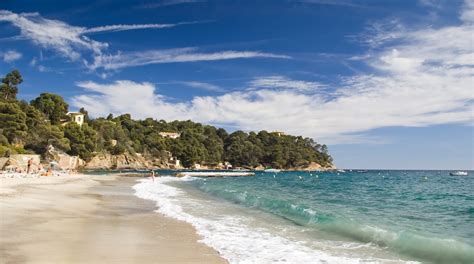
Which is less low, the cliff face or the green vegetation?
the green vegetation

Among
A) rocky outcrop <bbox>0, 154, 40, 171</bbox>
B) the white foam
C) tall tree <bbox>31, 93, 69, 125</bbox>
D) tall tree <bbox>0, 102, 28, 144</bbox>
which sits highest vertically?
tall tree <bbox>31, 93, 69, 125</bbox>

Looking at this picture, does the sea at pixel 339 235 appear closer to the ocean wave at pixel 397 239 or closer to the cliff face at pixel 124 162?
the ocean wave at pixel 397 239

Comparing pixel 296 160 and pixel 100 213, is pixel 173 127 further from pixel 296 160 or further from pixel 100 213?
pixel 100 213

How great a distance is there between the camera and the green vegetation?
73.1 metres

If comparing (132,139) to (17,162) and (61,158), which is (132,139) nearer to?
(61,158)

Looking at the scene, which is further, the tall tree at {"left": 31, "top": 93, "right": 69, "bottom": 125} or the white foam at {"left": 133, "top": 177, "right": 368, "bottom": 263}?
the tall tree at {"left": 31, "top": 93, "right": 69, "bottom": 125}

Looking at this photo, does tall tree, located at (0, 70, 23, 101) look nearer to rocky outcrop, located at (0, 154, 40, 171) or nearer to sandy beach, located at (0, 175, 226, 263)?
rocky outcrop, located at (0, 154, 40, 171)

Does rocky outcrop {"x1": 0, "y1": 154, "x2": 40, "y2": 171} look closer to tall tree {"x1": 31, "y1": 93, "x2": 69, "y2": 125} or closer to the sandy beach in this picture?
the sandy beach

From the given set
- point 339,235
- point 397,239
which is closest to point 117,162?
point 339,235

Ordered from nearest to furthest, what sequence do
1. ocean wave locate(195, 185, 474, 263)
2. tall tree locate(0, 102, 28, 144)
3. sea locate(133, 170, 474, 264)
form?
sea locate(133, 170, 474, 264) → ocean wave locate(195, 185, 474, 263) → tall tree locate(0, 102, 28, 144)

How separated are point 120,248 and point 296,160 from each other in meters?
163

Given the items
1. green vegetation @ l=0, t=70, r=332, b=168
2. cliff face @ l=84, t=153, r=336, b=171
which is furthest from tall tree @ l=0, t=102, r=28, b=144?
cliff face @ l=84, t=153, r=336, b=171

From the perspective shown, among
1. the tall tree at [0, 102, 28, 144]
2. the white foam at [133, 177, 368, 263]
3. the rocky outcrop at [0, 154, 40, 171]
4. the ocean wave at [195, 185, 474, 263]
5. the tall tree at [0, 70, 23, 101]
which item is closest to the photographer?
the white foam at [133, 177, 368, 263]

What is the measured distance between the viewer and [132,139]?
430 ft
